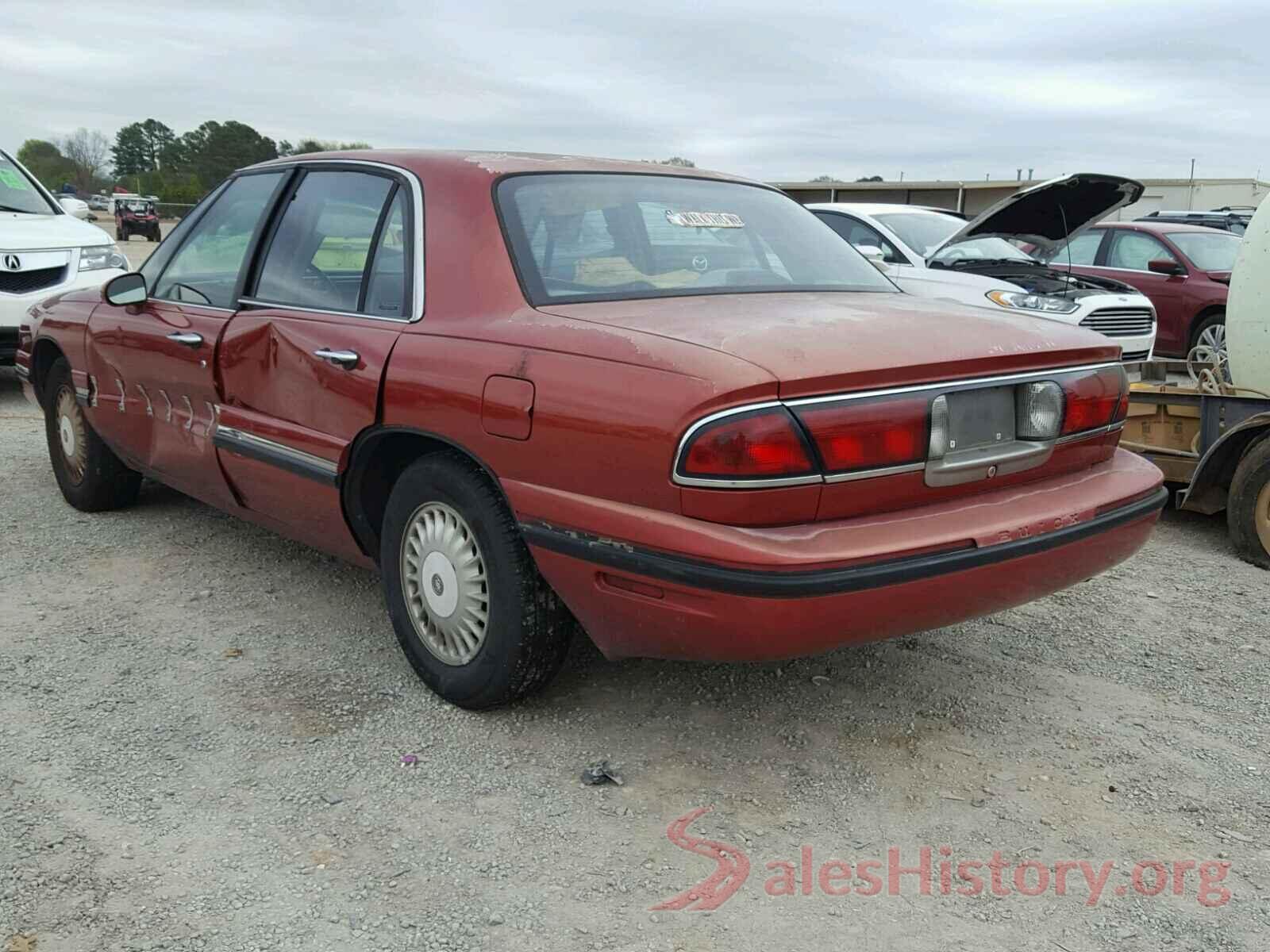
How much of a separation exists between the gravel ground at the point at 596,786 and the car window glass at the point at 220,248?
3.62 feet

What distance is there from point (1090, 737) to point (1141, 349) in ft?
20.1

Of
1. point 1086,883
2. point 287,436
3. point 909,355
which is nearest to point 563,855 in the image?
point 1086,883

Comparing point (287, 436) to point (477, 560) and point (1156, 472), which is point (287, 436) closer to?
point (477, 560)

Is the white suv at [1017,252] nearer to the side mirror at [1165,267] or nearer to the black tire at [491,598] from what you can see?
the side mirror at [1165,267]

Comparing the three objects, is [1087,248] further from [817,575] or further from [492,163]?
[817,575]

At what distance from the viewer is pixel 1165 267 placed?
428 inches

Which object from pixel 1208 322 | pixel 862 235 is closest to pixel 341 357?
pixel 862 235

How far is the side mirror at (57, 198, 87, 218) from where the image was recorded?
9.57 metres

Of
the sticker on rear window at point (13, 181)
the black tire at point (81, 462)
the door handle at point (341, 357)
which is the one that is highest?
the sticker on rear window at point (13, 181)

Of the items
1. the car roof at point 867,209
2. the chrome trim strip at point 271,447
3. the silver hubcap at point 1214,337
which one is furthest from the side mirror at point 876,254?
the chrome trim strip at point 271,447

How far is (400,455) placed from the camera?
131 inches

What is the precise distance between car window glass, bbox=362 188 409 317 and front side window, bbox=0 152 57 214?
665cm

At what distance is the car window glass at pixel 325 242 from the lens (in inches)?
136

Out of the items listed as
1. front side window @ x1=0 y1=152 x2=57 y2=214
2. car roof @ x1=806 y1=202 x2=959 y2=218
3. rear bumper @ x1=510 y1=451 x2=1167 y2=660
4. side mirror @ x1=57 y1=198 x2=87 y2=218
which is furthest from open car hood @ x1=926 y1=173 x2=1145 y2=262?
side mirror @ x1=57 y1=198 x2=87 y2=218
